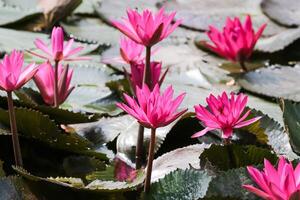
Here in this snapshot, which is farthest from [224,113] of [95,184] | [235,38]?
[235,38]

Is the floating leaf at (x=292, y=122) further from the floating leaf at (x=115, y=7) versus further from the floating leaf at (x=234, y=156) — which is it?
the floating leaf at (x=115, y=7)

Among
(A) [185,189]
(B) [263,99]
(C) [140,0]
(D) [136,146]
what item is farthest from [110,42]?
(A) [185,189]

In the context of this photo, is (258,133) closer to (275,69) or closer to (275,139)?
(275,139)

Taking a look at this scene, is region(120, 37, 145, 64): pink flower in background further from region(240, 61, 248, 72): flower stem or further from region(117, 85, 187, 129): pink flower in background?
region(240, 61, 248, 72): flower stem

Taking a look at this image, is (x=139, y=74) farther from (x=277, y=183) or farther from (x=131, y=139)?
(x=277, y=183)

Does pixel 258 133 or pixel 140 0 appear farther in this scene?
pixel 140 0
